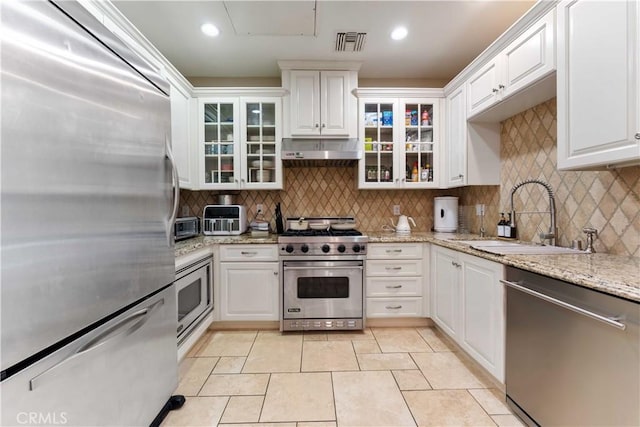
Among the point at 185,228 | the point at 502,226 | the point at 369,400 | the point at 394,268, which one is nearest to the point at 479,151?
the point at 502,226

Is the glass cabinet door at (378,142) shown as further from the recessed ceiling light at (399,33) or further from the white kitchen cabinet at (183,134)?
the white kitchen cabinet at (183,134)

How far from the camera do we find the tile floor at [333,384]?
1.52m

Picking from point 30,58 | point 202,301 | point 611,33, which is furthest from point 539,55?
point 202,301

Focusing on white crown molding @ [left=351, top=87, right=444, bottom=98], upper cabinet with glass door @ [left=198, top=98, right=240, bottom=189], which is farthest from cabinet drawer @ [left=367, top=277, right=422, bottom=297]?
white crown molding @ [left=351, top=87, right=444, bottom=98]

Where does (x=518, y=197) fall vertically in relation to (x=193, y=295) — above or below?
above

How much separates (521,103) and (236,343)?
3.01 meters

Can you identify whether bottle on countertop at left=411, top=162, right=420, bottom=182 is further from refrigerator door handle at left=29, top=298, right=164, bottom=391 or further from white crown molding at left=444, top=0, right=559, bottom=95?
refrigerator door handle at left=29, top=298, right=164, bottom=391

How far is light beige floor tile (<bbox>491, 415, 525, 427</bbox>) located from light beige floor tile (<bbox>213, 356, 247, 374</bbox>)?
1.63 meters

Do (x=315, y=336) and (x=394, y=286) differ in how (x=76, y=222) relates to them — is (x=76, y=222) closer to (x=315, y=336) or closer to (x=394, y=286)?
(x=315, y=336)

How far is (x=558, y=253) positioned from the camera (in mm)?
1631

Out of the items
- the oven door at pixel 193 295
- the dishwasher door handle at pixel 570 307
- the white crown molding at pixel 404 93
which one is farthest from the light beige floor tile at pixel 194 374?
the white crown molding at pixel 404 93

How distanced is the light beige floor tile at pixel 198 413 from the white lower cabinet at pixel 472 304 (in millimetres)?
1670

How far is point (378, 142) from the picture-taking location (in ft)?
9.65

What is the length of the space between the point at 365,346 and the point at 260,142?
224 cm
